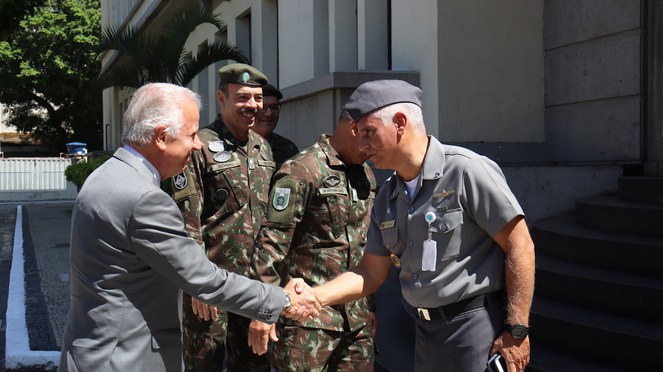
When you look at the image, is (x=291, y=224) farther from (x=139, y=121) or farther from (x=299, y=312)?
(x=139, y=121)

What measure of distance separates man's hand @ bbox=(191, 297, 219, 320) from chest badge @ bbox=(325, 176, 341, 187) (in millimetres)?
1028

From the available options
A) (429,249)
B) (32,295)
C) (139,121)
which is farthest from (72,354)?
(32,295)

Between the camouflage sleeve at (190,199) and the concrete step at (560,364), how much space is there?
2172 mm

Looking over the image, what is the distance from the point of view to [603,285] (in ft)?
18.0

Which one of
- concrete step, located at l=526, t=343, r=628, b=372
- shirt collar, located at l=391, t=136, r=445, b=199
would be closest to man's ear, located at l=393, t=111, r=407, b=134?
shirt collar, located at l=391, t=136, r=445, b=199

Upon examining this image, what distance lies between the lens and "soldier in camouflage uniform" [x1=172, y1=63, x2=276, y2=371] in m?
4.74

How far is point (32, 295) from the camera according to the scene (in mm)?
9844

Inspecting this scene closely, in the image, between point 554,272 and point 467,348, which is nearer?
point 467,348

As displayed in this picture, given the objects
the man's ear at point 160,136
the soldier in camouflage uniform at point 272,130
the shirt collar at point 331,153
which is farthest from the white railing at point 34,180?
the man's ear at point 160,136

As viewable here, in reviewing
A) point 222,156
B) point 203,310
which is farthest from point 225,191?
point 203,310

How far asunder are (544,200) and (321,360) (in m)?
3.87

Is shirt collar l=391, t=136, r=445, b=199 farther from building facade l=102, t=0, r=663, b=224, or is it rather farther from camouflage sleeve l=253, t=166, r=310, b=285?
building facade l=102, t=0, r=663, b=224

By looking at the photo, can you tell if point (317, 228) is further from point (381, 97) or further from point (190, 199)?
point (381, 97)

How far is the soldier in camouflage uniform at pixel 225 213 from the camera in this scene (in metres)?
4.74
